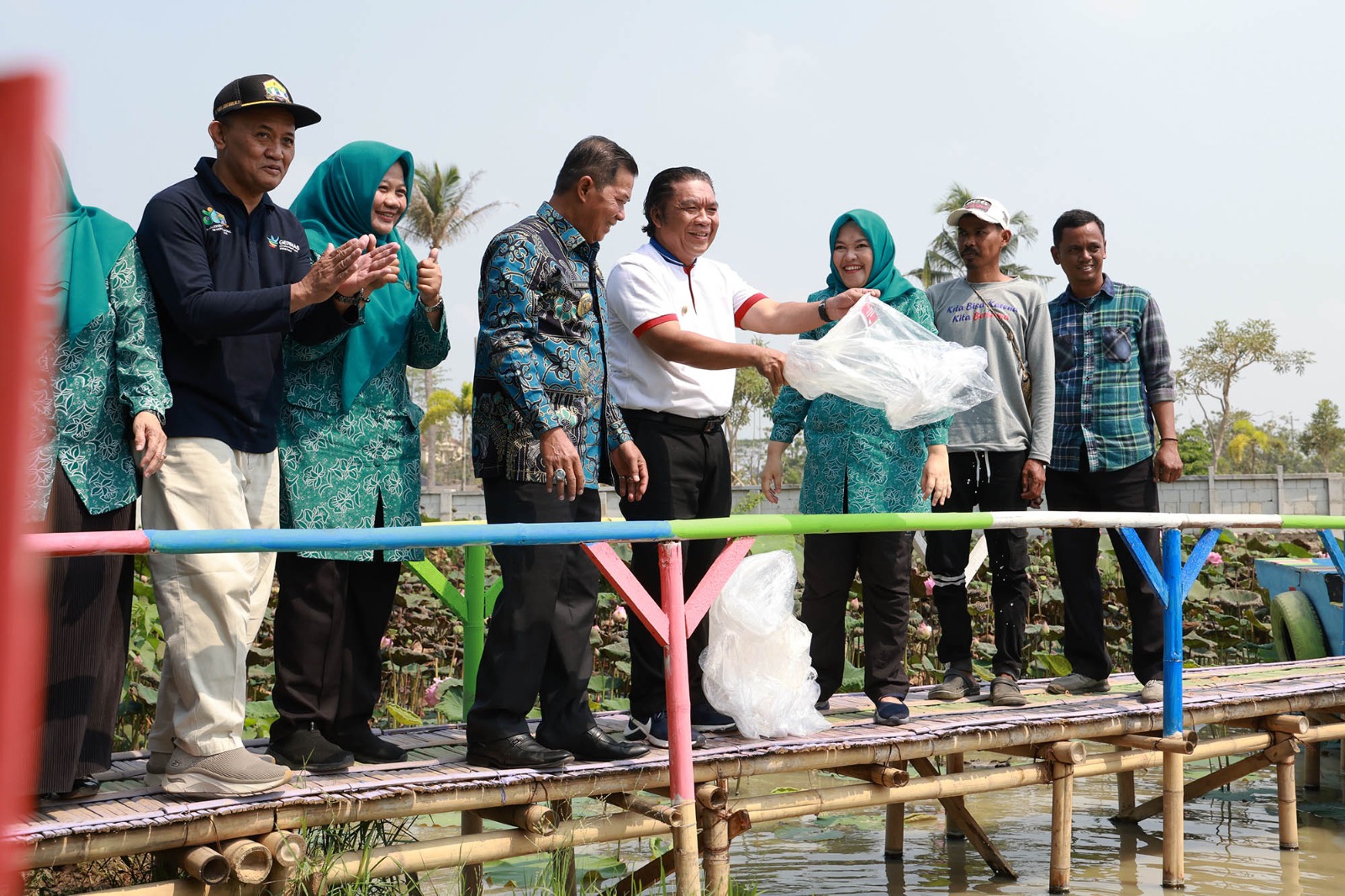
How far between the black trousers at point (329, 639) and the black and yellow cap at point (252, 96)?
3.63ft

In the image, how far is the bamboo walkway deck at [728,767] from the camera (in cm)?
271

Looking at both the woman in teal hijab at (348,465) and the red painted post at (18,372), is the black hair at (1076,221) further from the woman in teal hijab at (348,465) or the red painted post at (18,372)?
the red painted post at (18,372)

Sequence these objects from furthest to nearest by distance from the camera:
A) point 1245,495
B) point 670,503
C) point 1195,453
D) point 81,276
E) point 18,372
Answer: point 1195,453, point 1245,495, point 670,503, point 81,276, point 18,372

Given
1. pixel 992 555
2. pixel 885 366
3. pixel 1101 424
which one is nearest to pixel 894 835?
pixel 992 555

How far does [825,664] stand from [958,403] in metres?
1.04

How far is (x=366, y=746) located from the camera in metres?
3.40

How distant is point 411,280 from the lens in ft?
11.7

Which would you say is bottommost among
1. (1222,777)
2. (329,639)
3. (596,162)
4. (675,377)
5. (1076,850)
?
(1076,850)

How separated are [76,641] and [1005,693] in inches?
121

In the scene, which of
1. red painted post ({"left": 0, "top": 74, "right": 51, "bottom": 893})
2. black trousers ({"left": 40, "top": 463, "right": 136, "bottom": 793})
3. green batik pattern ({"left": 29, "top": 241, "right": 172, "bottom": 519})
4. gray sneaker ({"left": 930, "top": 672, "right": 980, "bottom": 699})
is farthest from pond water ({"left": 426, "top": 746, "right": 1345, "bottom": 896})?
red painted post ({"left": 0, "top": 74, "right": 51, "bottom": 893})

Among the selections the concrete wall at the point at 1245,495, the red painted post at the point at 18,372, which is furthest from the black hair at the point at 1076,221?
the concrete wall at the point at 1245,495

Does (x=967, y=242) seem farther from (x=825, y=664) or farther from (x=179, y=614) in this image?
(x=179, y=614)

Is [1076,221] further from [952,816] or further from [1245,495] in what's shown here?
[1245,495]

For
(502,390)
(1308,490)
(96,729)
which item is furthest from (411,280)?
(1308,490)
